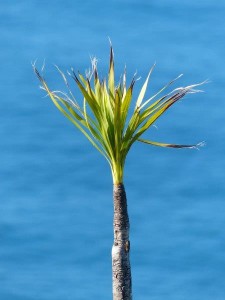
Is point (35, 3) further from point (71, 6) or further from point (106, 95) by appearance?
point (106, 95)

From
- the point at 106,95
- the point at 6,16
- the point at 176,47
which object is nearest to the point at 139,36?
the point at 176,47

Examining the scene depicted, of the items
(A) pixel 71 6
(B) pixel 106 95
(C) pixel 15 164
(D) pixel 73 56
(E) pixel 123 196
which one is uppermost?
(A) pixel 71 6

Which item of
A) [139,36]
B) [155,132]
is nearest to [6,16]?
[139,36]

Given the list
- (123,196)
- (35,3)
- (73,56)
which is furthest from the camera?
(35,3)

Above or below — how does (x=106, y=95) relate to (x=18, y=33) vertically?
below

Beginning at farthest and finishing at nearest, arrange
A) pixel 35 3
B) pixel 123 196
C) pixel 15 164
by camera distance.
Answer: pixel 35 3
pixel 15 164
pixel 123 196

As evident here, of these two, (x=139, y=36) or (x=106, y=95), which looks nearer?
(x=106, y=95)

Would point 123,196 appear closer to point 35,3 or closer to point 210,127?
point 210,127
